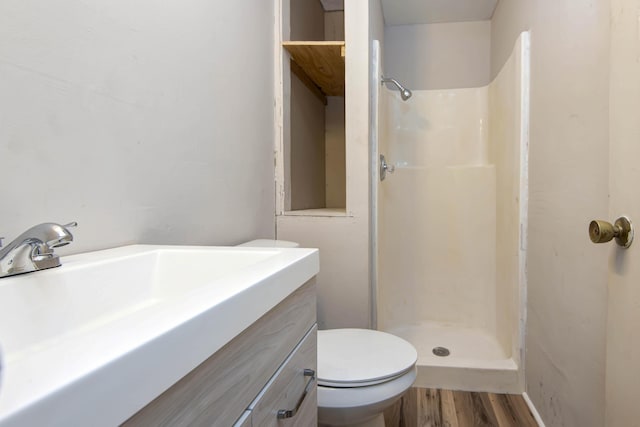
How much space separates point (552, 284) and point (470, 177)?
1119 mm

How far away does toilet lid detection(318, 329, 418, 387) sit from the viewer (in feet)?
3.44

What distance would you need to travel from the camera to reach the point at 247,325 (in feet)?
1.48

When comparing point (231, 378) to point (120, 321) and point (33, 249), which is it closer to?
point (120, 321)

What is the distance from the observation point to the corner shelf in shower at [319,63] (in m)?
1.66

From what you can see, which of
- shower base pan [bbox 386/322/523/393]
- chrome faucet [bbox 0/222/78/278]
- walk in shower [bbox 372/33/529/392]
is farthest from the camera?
walk in shower [bbox 372/33/529/392]

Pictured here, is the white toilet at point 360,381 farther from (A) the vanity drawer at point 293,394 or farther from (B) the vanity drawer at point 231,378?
(B) the vanity drawer at point 231,378

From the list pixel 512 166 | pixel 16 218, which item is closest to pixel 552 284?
pixel 512 166

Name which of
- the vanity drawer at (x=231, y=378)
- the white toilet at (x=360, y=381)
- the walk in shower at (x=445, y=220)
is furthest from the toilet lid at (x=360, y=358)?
the walk in shower at (x=445, y=220)

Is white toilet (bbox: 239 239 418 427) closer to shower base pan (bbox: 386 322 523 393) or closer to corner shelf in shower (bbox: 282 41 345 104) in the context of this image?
shower base pan (bbox: 386 322 523 393)

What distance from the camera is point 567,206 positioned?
48.8 inches

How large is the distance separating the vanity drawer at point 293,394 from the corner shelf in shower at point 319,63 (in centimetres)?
134

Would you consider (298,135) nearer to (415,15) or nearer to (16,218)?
(415,15)

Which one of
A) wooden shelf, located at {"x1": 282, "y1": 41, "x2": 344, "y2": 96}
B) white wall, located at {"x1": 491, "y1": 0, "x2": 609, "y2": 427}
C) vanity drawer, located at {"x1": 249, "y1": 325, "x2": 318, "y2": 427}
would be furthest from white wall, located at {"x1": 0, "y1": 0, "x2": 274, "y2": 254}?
white wall, located at {"x1": 491, "y1": 0, "x2": 609, "y2": 427}

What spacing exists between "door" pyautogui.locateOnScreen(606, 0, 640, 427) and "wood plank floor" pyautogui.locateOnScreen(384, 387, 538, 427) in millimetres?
872
